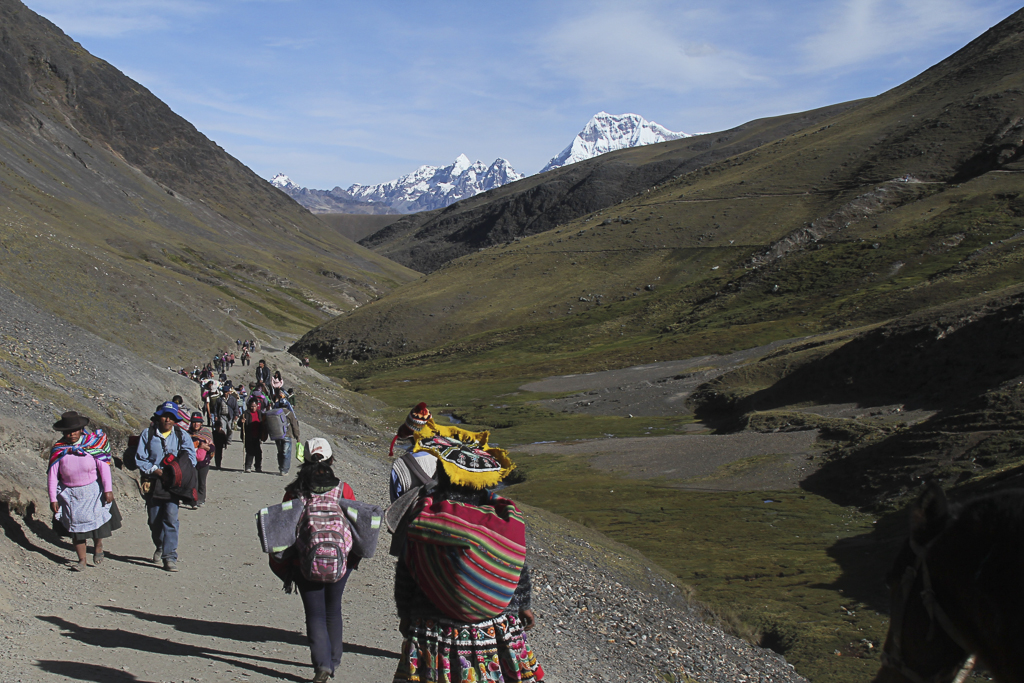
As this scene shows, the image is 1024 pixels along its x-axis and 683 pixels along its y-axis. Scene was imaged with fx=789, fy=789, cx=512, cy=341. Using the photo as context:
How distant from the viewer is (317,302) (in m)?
175

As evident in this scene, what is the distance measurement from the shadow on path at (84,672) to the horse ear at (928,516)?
7.45 metres

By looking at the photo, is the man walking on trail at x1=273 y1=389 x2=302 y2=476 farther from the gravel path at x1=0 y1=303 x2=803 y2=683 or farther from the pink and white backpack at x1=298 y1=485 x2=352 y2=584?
the pink and white backpack at x1=298 y1=485 x2=352 y2=584

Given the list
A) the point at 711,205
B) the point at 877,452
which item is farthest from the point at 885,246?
the point at 877,452

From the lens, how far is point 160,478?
1178cm

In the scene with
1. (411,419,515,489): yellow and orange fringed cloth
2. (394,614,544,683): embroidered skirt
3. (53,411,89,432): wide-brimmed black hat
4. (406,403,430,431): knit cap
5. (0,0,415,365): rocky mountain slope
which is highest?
(0,0,415,365): rocky mountain slope

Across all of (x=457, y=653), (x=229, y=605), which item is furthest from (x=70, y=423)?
(x=457, y=653)

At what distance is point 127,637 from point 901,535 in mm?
22676

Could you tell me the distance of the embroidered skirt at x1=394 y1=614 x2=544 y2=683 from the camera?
5793 millimetres

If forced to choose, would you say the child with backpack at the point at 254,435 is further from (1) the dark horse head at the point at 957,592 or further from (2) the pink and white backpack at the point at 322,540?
(1) the dark horse head at the point at 957,592

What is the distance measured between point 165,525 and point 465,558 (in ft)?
26.8

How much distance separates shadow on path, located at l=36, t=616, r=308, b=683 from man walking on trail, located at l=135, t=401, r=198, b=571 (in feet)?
8.44

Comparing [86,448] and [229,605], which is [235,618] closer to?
[229,605]

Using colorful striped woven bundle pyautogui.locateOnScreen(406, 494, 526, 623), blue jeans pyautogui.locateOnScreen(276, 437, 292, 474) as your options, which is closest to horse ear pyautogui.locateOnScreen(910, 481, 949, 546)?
colorful striped woven bundle pyautogui.locateOnScreen(406, 494, 526, 623)

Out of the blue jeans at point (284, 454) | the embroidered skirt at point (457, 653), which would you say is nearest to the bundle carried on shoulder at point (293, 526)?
the embroidered skirt at point (457, 653)
